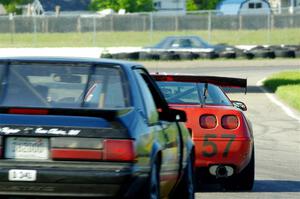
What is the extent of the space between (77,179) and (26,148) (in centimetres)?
43

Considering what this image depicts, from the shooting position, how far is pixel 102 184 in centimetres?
773

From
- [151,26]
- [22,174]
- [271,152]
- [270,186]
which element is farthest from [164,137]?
[151,26]

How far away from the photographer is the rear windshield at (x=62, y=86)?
843cm

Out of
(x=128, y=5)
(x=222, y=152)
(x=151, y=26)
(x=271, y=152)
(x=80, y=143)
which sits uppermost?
(x=80, y=143)

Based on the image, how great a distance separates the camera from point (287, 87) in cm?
3269

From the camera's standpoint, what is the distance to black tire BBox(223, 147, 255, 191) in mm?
12383

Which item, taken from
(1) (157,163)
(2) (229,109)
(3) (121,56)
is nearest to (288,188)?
(2) (229,109)

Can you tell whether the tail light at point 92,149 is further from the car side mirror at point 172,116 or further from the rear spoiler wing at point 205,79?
the rear spoiler wing at point 205,79

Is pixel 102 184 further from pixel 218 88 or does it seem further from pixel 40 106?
pixel 218 88

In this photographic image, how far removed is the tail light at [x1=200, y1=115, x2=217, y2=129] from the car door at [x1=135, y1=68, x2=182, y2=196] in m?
2.26

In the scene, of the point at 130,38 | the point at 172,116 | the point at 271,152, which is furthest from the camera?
the point at 130,38

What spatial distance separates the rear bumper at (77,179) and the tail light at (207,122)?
4.34 m

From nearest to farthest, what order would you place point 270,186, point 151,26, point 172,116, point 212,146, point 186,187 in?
point 172,116 < point 186,187 < point 212,146 < point 270,186 < point 151,26

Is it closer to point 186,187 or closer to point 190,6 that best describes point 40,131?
point 186,187
